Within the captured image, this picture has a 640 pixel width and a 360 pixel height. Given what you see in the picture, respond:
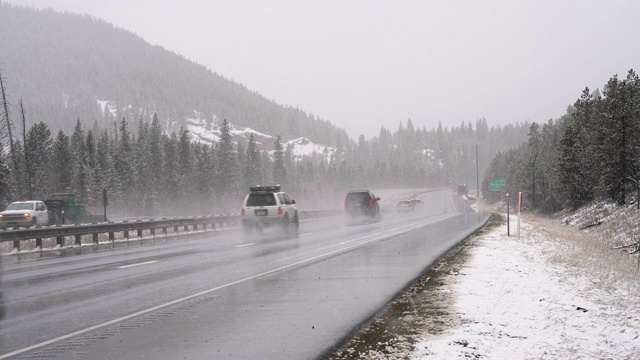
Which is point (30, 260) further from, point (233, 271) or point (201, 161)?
point (201, 161)

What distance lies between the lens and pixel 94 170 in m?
88.9

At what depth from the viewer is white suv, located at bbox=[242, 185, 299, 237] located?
2597cm

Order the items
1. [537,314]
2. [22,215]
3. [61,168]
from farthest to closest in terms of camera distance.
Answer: [61,168] < [22,215] < [537,314]

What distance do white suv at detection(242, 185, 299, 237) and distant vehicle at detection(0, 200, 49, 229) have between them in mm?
13567

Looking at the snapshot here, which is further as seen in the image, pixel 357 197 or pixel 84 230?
pixel 357 197

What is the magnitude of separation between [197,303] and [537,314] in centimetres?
519

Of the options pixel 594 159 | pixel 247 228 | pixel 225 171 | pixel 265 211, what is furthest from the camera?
pixel 225 171

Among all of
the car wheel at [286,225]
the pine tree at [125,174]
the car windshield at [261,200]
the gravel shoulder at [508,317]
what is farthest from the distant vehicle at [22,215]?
the pine tree at [125,174]

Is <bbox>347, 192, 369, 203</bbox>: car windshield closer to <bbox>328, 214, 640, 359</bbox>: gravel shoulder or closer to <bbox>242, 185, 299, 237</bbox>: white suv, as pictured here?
<bbox>242, 185, 299, 237</bbox>: white suv

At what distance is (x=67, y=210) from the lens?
41.8 m

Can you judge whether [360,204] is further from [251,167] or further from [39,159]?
[251,167]

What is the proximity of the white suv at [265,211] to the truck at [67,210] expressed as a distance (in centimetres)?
1882

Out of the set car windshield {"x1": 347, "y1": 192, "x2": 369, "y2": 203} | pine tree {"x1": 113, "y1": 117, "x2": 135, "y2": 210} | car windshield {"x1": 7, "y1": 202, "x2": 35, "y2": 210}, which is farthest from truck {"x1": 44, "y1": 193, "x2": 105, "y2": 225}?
pine tree {"x1": 113, "y1": 117, "x2": 135, "y2": 210}

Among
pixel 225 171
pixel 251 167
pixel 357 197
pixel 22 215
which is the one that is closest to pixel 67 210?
pixel 22 215
